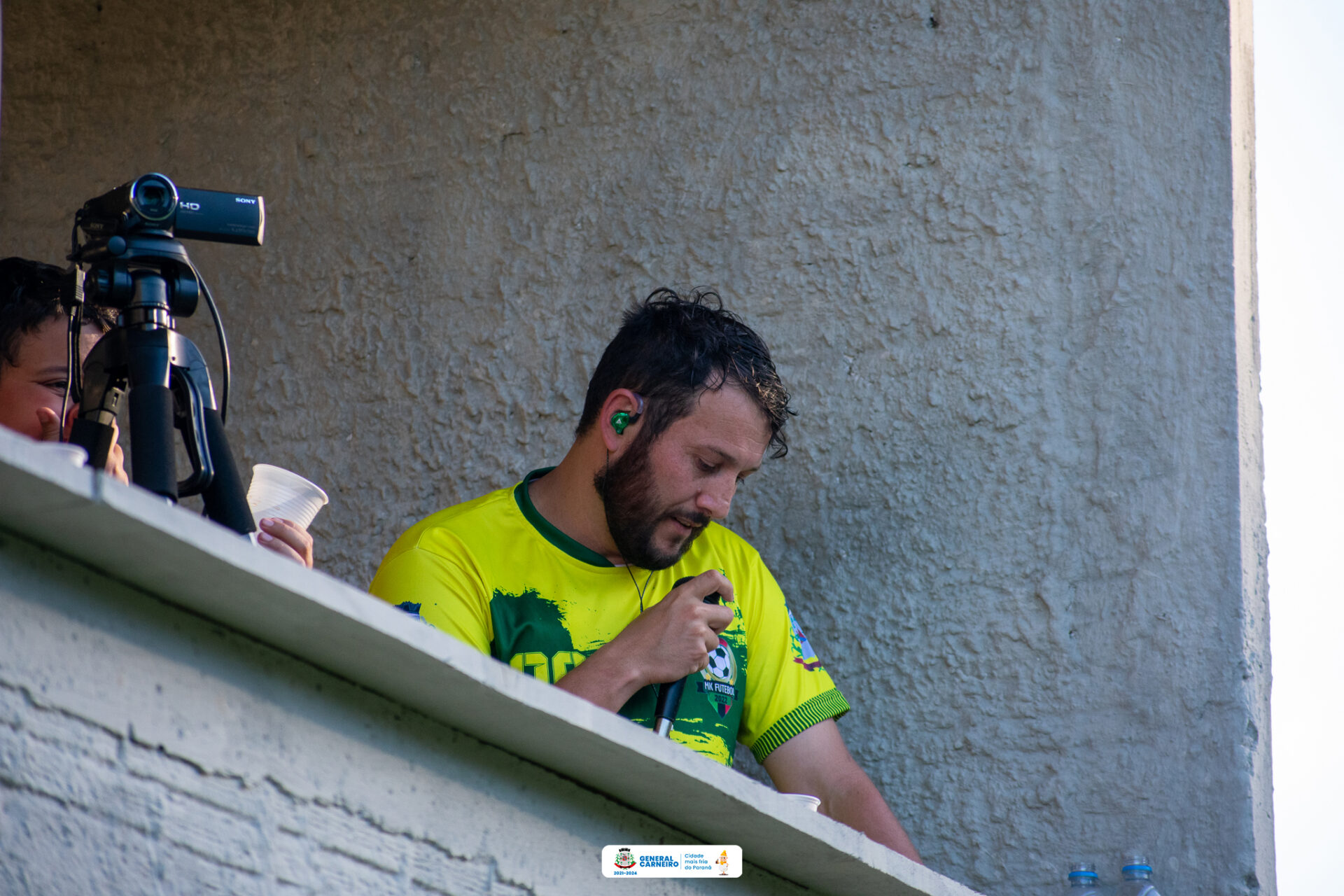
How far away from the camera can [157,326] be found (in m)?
1.11

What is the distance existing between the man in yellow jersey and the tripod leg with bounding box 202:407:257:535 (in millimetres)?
504

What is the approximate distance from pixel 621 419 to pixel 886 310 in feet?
1.76

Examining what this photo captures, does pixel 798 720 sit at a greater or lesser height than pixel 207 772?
greater

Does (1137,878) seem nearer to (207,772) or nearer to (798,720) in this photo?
(798,720)

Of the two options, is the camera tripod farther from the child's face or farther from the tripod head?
the child's face

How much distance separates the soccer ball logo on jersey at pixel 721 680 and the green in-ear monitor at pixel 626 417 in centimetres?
34

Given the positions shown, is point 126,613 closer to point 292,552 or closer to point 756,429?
point 292,552

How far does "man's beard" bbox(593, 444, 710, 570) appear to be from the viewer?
1.79 meters

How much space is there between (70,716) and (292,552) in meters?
0.61

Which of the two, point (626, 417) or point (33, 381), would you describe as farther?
point (626, 417)

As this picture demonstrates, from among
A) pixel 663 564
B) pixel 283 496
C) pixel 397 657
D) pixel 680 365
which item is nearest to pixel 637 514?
pixel 663 564

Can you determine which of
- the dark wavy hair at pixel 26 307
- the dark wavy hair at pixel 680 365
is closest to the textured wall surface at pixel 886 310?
the dark wavy hair at pixel 680 365

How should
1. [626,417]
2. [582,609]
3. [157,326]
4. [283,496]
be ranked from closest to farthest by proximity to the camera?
[157,326] < [283,496] < [582,609] < [626,417]

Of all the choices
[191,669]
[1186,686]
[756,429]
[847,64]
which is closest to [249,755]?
[191,669]
